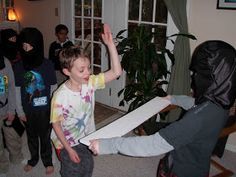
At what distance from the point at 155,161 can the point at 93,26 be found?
2.13 m

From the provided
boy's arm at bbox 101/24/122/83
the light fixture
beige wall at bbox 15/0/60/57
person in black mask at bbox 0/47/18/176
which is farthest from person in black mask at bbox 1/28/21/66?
the light fixture

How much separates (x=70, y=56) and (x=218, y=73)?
2.72 ft

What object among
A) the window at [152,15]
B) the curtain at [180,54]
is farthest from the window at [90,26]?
the curtain at [180,54]

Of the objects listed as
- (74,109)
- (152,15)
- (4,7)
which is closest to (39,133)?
(74,109)

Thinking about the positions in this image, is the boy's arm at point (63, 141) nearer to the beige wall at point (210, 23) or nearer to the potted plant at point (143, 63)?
the potted plant at point (143, 63)

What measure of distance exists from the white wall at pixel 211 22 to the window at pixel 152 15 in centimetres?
38

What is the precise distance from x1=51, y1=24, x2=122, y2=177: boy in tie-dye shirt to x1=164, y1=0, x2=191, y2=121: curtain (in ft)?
4.71

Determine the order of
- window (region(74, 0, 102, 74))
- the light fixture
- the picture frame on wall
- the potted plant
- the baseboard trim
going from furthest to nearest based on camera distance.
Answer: the light fixture → window (region(74, 0, 102, 74)) → the baseboard trim → the potted plant → the picture frame on wall

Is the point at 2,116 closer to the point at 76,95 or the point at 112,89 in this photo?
the point at 76,95

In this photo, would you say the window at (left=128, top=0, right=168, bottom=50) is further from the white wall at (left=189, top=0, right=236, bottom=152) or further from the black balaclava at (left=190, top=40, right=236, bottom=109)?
the black balaclava at (left=190, top=40, right=236, bottom=109)

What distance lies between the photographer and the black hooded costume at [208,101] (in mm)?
1137

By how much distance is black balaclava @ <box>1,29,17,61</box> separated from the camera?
2.39 meters

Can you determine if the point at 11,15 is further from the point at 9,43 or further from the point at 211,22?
the point at 211,22

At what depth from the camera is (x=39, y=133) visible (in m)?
2.29
